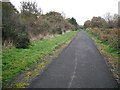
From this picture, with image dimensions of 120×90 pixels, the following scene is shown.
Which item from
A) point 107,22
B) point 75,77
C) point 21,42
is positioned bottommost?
point 75,77

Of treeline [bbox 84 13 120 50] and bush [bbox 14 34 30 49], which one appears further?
treeline [bbox 84 13 120 50]

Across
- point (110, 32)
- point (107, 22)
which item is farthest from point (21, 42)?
point (107, 22)

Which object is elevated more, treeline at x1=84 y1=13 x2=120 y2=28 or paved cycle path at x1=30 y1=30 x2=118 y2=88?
treeline at x1=84 y1=13 x2=120 y2=28

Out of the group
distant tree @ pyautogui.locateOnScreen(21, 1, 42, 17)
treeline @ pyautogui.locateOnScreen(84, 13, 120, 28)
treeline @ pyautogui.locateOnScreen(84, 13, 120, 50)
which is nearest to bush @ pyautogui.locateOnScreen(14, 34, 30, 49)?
treeline @ pyautogui.locateOnScreen(84, 13, 120, 50)

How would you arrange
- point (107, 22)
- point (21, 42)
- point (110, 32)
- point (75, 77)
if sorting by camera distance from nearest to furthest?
point (75, 77)
point (21, 42)
point (110, 32)
point (107, 22)

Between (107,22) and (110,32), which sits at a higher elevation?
(107,22)

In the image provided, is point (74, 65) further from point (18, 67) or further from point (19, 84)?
point (19, 84)

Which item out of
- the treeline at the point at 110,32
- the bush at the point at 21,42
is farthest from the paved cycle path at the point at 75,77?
the bush at the point at 21,42

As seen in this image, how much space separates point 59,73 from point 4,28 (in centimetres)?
1045

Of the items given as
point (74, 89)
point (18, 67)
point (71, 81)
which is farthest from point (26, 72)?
point (74, 89)

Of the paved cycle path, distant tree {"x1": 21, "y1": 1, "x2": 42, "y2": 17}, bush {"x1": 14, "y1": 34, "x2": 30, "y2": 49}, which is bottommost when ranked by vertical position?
the paved cycle path

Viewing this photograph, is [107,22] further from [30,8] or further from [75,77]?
[75,77]

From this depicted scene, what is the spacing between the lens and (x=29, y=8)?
38.0 meters

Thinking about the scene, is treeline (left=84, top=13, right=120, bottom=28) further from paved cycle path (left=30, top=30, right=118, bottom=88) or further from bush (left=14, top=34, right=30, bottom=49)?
paved cycle path (left=30, top=30, right=118, bottom=88)
